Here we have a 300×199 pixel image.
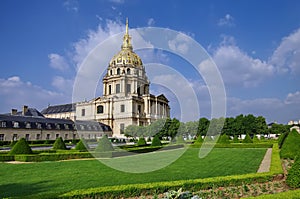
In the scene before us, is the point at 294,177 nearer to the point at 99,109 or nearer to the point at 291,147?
the point at 291,147

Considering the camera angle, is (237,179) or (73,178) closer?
(237,179)

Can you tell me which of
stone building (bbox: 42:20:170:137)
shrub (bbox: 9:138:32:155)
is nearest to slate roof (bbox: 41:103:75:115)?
stone building (bbox: 42:20:170:137)

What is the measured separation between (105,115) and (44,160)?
179 feet

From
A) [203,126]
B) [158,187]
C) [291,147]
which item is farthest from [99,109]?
[158,187]

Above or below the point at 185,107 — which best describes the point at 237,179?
below

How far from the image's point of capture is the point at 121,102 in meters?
72.0

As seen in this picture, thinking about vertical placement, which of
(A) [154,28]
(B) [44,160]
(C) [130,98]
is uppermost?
(C) [130,98]

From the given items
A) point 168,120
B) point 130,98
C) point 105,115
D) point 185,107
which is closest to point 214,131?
point 168,120

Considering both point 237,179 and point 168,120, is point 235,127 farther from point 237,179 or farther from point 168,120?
point 237,179

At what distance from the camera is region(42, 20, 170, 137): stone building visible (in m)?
69.3

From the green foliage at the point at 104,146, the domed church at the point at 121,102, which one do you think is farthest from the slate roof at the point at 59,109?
the green foliage at the point at 104,146

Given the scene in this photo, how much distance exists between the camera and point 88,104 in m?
75.1

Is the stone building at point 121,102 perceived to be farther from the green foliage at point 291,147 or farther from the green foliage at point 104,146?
the green foliage at point 291,147

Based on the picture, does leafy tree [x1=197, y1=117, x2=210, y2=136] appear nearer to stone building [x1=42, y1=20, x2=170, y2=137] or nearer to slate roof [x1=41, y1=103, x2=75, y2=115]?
stone building [x1=42, y1=20, x2=170, y2=137]
